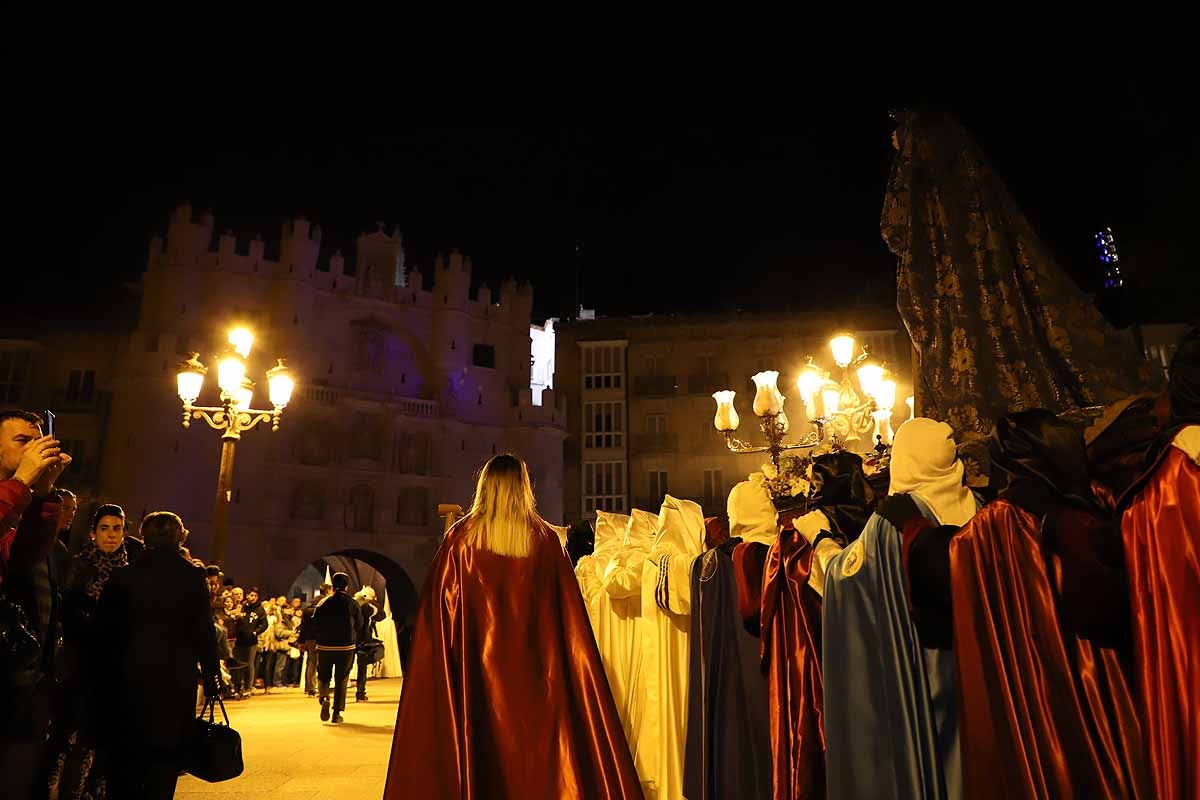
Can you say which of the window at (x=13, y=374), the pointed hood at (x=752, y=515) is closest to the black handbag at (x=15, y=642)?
the pointed hood at (x=752, y=515)

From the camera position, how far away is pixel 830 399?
10.1m

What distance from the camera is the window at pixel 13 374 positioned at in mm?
33250

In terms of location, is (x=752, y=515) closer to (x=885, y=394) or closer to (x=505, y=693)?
(x=505, y=693)

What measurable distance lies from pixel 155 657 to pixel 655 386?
3387 cm

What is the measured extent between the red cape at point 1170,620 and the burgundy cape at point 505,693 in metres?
2.25

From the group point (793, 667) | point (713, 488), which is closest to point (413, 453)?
point (713, 488)

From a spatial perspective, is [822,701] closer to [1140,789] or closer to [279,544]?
[1140,789]

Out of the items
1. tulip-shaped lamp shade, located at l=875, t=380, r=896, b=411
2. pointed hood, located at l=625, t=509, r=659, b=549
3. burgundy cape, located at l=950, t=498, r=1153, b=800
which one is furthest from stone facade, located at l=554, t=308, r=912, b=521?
burgundy cape, located at l=950, t=498, r=1153, b=800

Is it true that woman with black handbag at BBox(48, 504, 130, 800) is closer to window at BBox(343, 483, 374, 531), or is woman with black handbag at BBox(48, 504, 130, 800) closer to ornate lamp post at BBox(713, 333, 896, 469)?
ornate lamp post at BBox(713, 333, 896, 469)

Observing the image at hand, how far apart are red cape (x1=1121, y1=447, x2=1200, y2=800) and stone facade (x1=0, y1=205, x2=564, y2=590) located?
1260 inches

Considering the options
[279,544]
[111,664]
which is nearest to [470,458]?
[279,544]

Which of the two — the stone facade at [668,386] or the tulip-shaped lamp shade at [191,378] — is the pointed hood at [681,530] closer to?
the tulip-shaped lamp shade at [191,378]

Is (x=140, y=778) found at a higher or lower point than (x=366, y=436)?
lower

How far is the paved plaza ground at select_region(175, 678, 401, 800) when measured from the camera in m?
6.22
